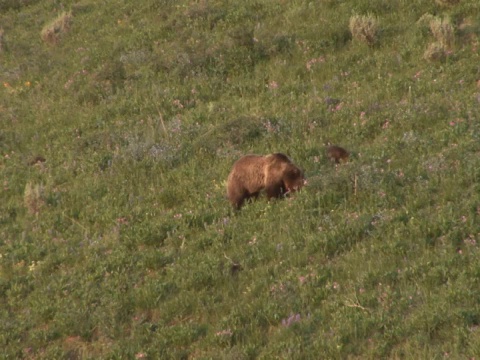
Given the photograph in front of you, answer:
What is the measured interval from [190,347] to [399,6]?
37.6 ft

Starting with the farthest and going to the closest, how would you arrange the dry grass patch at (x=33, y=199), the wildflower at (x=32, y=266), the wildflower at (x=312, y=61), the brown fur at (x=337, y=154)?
the wildflower at (x=312, y=61), the dry grass patch at (x=33, y=199), the brown fur at (x=337, y=154), the wildflower at (x=32, y=266)

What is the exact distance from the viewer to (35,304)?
9070mm

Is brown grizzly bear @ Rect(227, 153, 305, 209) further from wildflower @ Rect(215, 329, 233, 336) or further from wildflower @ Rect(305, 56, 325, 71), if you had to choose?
wildflower @ Rect(305, 56, 325, 71)

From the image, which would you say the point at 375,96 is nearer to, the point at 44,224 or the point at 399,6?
the point at 399,6

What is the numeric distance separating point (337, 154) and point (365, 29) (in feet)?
17.7

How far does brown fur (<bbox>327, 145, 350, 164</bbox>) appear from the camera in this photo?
1092 cm

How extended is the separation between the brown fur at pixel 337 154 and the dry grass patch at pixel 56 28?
12.7 m

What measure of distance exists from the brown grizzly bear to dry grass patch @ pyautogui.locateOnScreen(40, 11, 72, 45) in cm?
1262

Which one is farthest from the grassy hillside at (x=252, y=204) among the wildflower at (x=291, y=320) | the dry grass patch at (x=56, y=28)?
the dry grass patch at (x=56, y=28)

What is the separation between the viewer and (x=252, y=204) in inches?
405

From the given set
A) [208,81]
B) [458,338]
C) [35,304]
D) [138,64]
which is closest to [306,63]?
[208,81]

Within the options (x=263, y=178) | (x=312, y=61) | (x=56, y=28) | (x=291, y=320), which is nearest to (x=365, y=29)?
(x=312, y=61)

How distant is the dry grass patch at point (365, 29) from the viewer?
15.5 meters

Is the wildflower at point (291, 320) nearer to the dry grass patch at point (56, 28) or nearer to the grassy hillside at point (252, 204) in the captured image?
the grassy hillside at point (252, 204)
